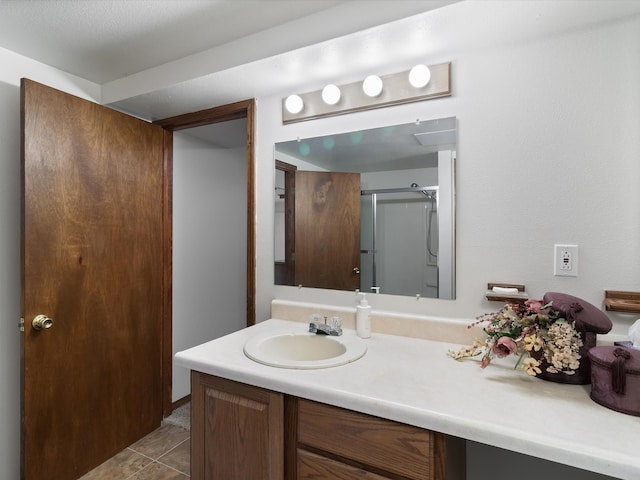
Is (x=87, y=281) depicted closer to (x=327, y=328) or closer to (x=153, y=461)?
(x=153, y=461)

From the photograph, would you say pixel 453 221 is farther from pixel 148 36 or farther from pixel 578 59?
pixel 148 36

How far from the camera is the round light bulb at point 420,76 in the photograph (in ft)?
4.59

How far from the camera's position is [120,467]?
1.83 meters

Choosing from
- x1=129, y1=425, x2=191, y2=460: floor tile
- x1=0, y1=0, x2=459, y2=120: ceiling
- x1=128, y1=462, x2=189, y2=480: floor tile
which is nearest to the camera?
x1=0, y1=0, x2=459, y2=120: ceiling

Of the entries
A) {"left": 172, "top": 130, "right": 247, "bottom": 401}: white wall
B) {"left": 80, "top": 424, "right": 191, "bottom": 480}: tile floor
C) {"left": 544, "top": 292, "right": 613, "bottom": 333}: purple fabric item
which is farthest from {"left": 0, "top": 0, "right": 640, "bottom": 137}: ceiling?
{"left": 80, "top": 424, "right": 191, "bottom": 480}: tile floor

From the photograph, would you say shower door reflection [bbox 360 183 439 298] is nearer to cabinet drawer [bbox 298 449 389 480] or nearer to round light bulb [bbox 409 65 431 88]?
round light bulb [bbox 409 65 431 88]

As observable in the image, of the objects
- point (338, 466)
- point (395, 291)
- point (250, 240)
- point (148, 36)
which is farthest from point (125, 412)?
point (148, 36)

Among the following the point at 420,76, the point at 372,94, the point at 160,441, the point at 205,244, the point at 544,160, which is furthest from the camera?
the point at 205,244

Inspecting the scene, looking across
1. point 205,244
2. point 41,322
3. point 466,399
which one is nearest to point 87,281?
point 41,322

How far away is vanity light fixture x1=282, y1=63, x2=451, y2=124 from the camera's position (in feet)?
4.62

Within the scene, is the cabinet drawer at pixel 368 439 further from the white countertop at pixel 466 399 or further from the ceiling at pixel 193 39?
the ceiling at pixel 193 39

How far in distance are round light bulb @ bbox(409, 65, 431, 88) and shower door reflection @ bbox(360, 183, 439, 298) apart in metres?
0.42

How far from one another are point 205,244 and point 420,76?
6.38 ft

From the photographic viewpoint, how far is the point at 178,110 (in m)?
2.06
